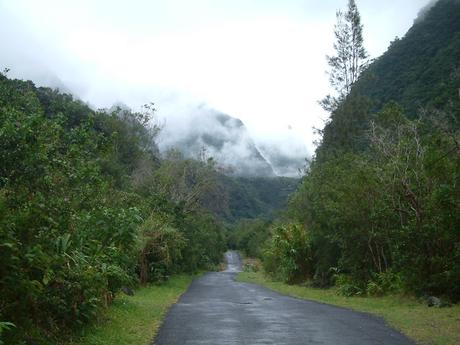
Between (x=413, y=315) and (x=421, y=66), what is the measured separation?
1413 inches

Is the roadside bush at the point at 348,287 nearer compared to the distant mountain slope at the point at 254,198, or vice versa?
the roadside bush at the point at 348,287

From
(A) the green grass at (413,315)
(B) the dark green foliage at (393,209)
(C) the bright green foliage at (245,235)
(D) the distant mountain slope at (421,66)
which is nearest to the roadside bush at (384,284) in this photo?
(B) the dark green foliage at (393,209)

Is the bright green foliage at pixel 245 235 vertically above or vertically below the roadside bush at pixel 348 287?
above

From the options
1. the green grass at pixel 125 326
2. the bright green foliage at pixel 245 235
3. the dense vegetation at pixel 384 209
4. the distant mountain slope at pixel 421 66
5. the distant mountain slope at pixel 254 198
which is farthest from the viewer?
the distant mountain slope at pixel 254 198

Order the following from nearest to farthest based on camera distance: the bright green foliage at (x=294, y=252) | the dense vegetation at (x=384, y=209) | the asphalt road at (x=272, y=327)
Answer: the asphalt road at (x=272, y=327)
the dense vegetation at (x=384, y=209)
the bright green foliage at (x=294, y=252)

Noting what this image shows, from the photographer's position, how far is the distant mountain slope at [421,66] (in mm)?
37938

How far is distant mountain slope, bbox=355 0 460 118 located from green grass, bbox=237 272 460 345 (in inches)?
549

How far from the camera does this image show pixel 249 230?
9938 cm

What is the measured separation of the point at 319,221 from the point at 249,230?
2882 inches

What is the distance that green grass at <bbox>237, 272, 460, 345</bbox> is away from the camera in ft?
36.6

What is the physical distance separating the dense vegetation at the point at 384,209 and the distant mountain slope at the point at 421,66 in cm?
50

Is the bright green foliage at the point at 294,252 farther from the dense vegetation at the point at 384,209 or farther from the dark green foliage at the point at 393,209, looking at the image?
the dark green foliage at the point at 393,209

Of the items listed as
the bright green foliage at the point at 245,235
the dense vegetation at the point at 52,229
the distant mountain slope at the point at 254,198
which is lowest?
the dense vegetation at the point at 52,229

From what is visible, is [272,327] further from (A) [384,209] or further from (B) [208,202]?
(B) [208,202]
